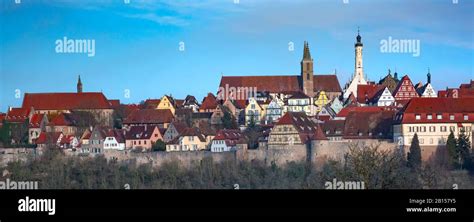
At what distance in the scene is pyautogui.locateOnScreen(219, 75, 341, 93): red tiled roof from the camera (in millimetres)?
50719

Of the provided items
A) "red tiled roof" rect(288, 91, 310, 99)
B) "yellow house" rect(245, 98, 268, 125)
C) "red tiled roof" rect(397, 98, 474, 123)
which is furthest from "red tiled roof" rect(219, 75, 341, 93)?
"red tiled roof" rect(397, 98, 474, 123)

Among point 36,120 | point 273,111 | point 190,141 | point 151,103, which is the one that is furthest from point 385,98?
point 36,120

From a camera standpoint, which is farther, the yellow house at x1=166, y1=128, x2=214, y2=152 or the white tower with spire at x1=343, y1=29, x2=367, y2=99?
the white tower with spire at x1=343, y1=29, x2=367, y2=99

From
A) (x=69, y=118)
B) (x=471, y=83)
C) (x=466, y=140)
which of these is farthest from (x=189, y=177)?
(x=471, y=83)

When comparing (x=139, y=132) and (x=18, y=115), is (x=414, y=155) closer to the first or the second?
(x=139, y=132)

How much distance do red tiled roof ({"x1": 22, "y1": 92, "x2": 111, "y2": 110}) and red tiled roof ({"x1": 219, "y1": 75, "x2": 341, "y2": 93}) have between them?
6017mm

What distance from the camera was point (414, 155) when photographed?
111 ft

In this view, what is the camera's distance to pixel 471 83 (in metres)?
46.7

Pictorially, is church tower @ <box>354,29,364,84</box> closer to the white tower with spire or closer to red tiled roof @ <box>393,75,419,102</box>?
the white tower with spire

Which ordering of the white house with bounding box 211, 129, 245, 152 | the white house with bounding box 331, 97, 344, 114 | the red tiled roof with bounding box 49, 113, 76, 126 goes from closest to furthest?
the white house with bounding box 211, 129, 245, 152, the red tiled roof with bounding box 49, 113, 76, 126, the white house with bounding box 331, 97, 344, 114

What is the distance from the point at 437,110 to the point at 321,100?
1253 cm
